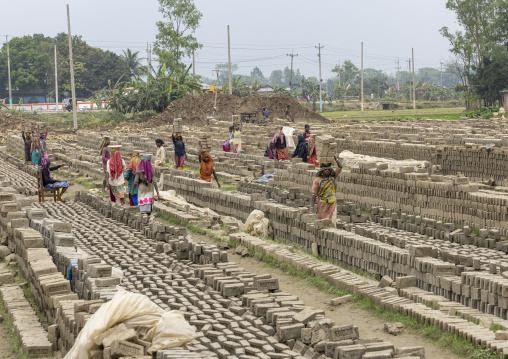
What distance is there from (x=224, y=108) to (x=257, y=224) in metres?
29.0

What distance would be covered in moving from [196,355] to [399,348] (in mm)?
1642

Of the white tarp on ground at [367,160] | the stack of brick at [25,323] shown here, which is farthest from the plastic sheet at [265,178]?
the stack of brick at [25,323]

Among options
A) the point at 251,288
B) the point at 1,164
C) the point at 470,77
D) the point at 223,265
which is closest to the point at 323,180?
the point at 223,265

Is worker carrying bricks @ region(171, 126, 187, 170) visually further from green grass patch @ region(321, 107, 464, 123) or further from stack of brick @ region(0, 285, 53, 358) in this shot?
green grass patch @ region(321, 107, 464, 123)

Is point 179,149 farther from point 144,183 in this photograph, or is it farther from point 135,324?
point 135,324

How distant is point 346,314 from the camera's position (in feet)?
24.0

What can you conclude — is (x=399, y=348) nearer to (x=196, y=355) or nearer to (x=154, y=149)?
(x=196, y=355)

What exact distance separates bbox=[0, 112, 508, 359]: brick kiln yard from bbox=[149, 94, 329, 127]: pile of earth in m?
22.8

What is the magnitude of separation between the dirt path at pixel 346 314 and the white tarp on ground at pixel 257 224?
5.82 ft

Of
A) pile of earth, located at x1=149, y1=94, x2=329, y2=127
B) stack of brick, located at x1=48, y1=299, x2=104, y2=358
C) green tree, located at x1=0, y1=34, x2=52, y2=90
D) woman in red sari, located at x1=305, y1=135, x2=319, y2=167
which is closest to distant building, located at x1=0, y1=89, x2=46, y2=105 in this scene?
green tree, located at x1=0, y1=34, x2=52, y2=90

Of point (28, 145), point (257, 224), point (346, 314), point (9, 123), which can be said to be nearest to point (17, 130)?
point (9, 123)

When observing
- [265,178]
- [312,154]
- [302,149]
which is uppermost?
[302,149]

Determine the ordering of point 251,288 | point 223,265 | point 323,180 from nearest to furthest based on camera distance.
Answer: point 251,288 → point 223,265 → point 323,180

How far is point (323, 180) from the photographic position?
33.3 ft
